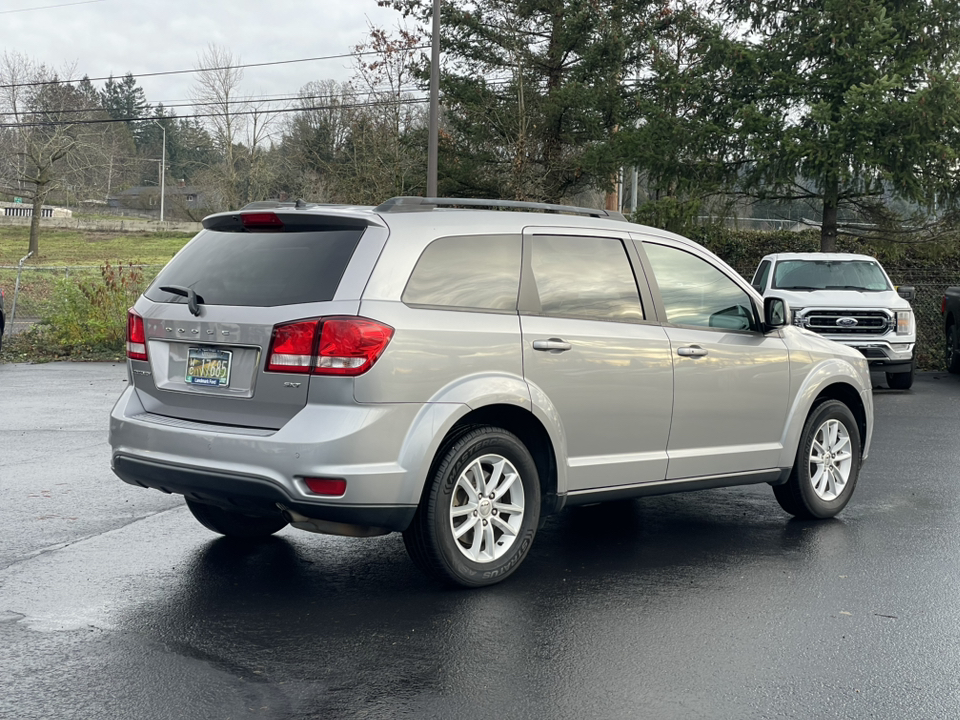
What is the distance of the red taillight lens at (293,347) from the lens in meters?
5.03

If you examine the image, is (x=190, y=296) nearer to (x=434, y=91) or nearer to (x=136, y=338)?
(x=136, y=338)

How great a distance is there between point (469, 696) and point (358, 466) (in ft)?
4.07

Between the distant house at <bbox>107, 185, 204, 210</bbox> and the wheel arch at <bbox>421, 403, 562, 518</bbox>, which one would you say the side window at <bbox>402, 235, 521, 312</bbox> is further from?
the distant house at <bbox>107, 185, 204, 210</bbox>

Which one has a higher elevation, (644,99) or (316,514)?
(644,99)

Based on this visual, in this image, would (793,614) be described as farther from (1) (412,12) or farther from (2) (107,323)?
(1) (412,12)

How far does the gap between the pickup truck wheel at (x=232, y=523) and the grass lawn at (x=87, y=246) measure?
4638 centimetres

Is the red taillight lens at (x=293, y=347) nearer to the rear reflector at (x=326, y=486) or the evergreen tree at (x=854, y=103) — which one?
the rear reflector at (x=326, y=486)

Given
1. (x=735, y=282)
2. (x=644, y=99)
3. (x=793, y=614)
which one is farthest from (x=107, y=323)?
(x=793, y=614)

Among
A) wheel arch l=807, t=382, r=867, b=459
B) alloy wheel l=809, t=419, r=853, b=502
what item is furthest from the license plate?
wheel arch l=807, t=382, r=867, b=459

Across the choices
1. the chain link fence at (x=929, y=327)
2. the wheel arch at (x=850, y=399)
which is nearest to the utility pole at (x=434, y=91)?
the chain link fence at (x=929, y=327)

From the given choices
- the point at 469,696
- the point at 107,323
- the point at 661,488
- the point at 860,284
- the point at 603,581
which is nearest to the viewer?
the point at 469,696

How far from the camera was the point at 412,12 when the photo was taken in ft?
111

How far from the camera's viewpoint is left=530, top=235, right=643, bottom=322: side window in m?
5.90

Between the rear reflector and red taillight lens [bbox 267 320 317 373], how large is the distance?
483 mm
